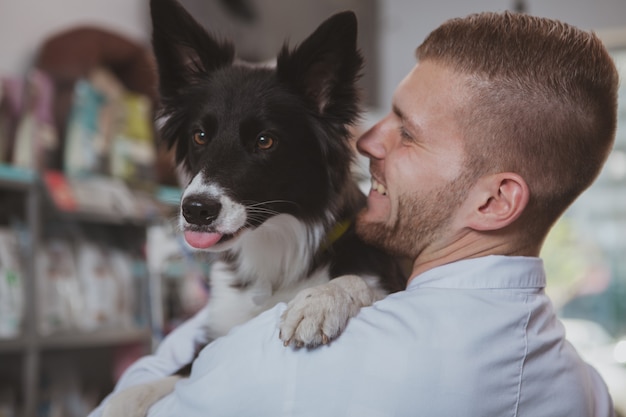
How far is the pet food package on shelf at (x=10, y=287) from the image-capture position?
2453 millimetres

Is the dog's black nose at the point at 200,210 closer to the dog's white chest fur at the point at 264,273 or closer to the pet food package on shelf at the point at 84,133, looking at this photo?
the dog's white chest fur at the point at 264,273

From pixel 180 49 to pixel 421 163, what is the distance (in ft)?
2.67

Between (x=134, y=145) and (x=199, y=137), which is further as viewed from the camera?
(x=134, y=145)

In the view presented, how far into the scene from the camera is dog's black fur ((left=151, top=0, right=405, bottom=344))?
1.60 metres

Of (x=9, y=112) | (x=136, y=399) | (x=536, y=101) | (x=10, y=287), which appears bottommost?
(x=10, y=287)

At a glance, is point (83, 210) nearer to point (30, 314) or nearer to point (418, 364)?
point (30, 314)

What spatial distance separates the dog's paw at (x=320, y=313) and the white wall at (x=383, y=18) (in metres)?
2.45

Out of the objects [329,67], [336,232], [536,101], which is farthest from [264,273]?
[536,101]

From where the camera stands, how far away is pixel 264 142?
1.69m

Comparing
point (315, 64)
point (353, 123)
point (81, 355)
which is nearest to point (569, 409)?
point (353, 123)

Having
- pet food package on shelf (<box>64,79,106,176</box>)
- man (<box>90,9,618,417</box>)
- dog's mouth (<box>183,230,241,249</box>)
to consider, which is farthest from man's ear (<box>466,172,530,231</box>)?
pet food package on shelf (<box>64,79,106,176</box>)

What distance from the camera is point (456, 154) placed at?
1.24m

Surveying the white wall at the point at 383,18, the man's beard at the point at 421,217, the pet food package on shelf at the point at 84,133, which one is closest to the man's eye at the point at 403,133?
the man's beard at the point at 421,217

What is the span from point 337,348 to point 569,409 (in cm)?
41
